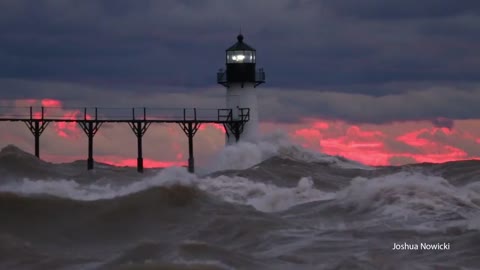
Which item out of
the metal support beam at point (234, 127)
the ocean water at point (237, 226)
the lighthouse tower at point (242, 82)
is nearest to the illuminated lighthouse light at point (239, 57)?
the lighthouse tower at point (242, 82)

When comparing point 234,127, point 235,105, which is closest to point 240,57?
point 235,105

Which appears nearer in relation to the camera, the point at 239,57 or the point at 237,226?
the point at 237,226

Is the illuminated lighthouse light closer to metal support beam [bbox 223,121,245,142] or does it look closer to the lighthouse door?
the lighthouse door

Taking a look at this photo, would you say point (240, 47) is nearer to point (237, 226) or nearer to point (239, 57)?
point (239, 57)

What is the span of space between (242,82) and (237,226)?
1003 inches

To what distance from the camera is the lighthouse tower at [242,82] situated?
4262 cm

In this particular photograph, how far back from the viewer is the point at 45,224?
18109 millimetres

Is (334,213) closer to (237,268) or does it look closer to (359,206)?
(359,206)

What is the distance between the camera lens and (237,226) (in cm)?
1744

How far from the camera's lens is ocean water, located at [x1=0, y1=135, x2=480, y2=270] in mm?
14281

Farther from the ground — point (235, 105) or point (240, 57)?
point (240, 57)

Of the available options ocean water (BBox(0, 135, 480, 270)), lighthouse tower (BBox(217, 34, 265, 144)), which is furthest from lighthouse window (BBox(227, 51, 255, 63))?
ocean water (BBox(0, 135, 480, 270))

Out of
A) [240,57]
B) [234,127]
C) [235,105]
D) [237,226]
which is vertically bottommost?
[237,226]

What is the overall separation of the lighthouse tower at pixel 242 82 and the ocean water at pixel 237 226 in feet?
55.0
